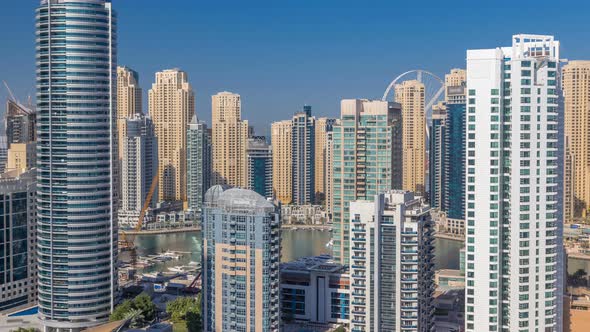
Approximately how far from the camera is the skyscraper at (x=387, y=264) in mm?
10211

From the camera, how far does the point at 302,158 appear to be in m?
28.4

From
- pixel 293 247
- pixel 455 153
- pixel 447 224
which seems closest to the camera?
pixel 293 247

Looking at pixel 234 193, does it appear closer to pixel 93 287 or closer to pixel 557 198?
pixel 93 287

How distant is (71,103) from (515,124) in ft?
21.3

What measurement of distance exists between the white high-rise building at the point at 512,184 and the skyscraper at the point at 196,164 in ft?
60.9

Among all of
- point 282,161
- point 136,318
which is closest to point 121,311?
point 136,318

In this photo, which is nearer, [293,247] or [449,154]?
[293,247]

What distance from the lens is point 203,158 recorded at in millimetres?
26750

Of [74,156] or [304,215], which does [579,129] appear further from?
[74,156]

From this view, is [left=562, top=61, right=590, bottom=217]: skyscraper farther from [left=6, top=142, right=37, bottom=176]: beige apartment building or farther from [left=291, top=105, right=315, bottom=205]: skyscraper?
[left=6, top=142, right=37, bottom=176]: beige apartment building

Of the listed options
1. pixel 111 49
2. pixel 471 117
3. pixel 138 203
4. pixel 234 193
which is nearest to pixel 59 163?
pixel 111 49

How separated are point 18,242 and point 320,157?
16328 mm

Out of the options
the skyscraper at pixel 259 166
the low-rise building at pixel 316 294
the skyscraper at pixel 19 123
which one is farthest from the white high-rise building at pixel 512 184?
the skyscraper at pixel 259 166

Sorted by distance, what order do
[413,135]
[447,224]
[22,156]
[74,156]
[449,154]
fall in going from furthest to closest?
[413,135] < [447,224] < [449,154] < [22,156] < [74,156]
